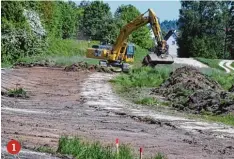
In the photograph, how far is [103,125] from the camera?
60.9ft

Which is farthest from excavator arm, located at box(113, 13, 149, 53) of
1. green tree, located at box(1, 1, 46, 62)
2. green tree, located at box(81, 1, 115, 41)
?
green tree, located at box(81, 1, 115, 41)

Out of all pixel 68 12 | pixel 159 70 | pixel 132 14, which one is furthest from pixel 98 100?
pixel 132 14

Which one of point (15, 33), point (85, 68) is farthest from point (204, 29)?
point (85, 68)

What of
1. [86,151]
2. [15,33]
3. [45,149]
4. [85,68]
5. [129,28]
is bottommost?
[85,68]

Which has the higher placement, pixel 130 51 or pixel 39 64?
pixel 130 51

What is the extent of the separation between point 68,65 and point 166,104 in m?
18.2

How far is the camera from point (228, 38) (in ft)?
363

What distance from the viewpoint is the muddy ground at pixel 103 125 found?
47.7 ft

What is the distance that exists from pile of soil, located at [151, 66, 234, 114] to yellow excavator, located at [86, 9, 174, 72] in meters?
2.10

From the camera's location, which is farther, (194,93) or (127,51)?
(127,51)

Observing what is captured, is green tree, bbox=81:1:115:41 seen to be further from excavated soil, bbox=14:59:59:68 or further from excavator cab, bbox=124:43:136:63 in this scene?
excavated soil, bbox=14:59:59:68

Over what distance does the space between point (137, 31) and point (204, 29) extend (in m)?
15.8

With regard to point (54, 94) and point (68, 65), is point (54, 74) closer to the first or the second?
point (68, 65)

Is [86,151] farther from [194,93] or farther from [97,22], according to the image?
[97,22]
